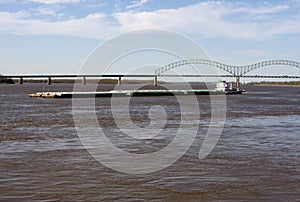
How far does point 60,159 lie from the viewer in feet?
51.4

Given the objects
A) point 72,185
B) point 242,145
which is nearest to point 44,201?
point 72,185

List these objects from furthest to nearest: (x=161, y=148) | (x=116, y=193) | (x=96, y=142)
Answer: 1. (x=96, y=142)
2. (x=161, y=148)
3. (x=116, y=193)

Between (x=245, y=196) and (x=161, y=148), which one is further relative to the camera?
(x=161, y=148)

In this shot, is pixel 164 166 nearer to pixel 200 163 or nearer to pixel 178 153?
pixel 200 163

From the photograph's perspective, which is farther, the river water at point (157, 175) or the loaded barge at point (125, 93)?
the loaded barge at point (125, 93)

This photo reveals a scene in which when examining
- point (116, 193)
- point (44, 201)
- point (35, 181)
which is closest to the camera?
point (44, 201)

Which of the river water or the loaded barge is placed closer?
the river water

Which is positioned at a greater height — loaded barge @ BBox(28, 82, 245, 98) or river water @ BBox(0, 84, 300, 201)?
loaded barge @ BBox(28, 82, 245, 98)

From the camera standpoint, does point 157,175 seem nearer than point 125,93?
Yes

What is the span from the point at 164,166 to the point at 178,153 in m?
2.75

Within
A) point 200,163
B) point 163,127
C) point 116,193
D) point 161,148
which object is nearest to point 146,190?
point 116,193

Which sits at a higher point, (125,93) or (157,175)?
(125,93)

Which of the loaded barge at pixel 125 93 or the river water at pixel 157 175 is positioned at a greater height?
the loaded barge at pixel 125 93

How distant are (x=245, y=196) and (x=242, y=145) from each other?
8838 millimetres
